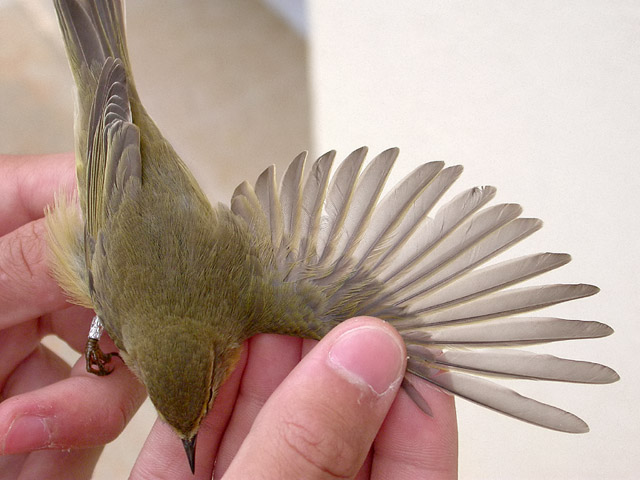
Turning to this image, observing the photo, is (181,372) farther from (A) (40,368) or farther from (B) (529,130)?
(B) (529,130)

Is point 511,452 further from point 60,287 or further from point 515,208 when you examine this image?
point 60,287

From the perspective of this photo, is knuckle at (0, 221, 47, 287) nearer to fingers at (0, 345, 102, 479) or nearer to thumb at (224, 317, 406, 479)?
fingers at (0, 345, 102, 479)

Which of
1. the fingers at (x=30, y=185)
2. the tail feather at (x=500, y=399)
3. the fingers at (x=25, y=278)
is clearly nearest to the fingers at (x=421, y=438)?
the tail feather at (x=500, y=399)

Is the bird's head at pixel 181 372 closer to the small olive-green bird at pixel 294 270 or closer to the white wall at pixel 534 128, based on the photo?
the small olive-green bird at pixel 294 270

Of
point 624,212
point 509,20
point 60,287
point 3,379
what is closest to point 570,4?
point 509,20

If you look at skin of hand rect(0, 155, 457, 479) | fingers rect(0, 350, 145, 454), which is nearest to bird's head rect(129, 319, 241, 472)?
skin of hand rect(0, 155, 457, 479)

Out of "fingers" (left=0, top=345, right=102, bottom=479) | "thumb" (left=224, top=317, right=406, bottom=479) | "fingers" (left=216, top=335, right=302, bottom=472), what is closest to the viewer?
"thumb" (left=224, top=317, right=406, bottom=479)

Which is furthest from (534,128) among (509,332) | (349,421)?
(349,421)
